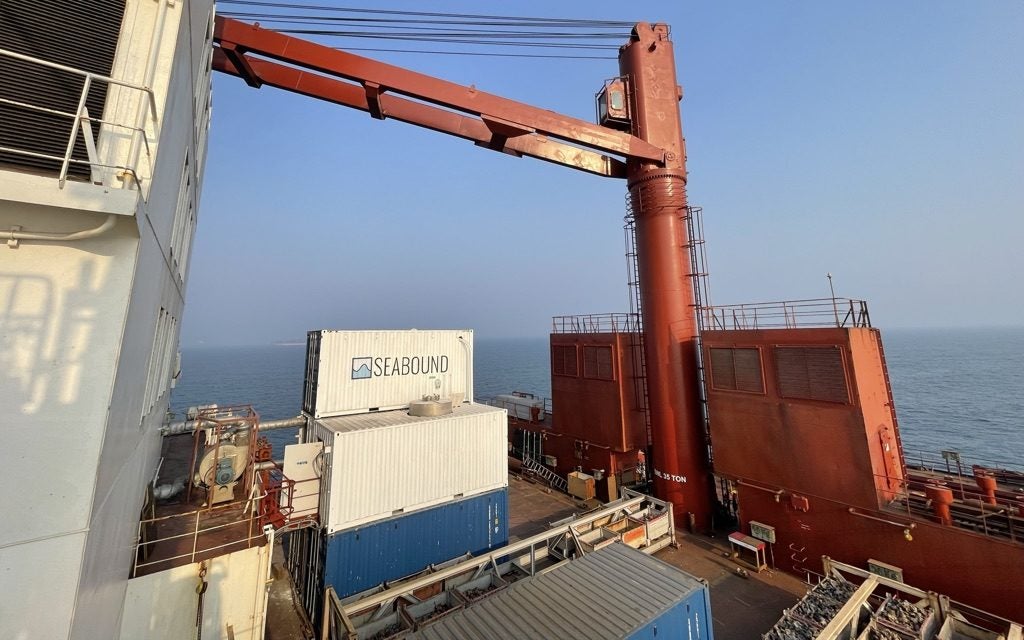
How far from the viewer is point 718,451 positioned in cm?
1599

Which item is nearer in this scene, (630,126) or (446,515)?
(446,515)

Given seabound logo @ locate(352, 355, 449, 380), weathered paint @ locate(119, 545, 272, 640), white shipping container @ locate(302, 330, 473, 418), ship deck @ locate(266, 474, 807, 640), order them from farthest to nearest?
seabound logo @ locate(352, 355, 449, 380)
white shipping container @ locate(302, 330, 473, 418)
ship deck @ locate(266, 474, 807, 640)
weathered paint @ locate(119, 545, 272, 640)

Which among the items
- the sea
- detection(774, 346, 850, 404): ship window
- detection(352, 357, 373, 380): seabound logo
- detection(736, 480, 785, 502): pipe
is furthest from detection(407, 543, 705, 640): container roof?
the sea

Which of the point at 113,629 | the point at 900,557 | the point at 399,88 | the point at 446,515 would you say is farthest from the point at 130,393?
the point at 900,557

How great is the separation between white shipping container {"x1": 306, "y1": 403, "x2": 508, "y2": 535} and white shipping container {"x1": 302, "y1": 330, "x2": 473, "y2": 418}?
651mm

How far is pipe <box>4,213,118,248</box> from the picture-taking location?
3621 mm

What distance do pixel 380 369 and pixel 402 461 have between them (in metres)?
3.77

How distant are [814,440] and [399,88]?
1878 centimetres

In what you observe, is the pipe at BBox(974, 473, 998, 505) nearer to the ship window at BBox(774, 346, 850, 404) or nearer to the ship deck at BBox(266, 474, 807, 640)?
the ship window at BBox(774, 346, 850, 404)

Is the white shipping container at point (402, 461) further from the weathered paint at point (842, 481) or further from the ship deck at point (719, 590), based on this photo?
the weathered paint at point (842, 481)

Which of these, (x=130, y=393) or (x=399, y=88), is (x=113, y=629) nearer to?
(x=130, y=393)

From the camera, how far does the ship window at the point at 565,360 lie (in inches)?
886

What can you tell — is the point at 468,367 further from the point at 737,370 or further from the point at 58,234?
the point at 58,234

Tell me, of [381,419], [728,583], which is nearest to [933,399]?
[728,583]
